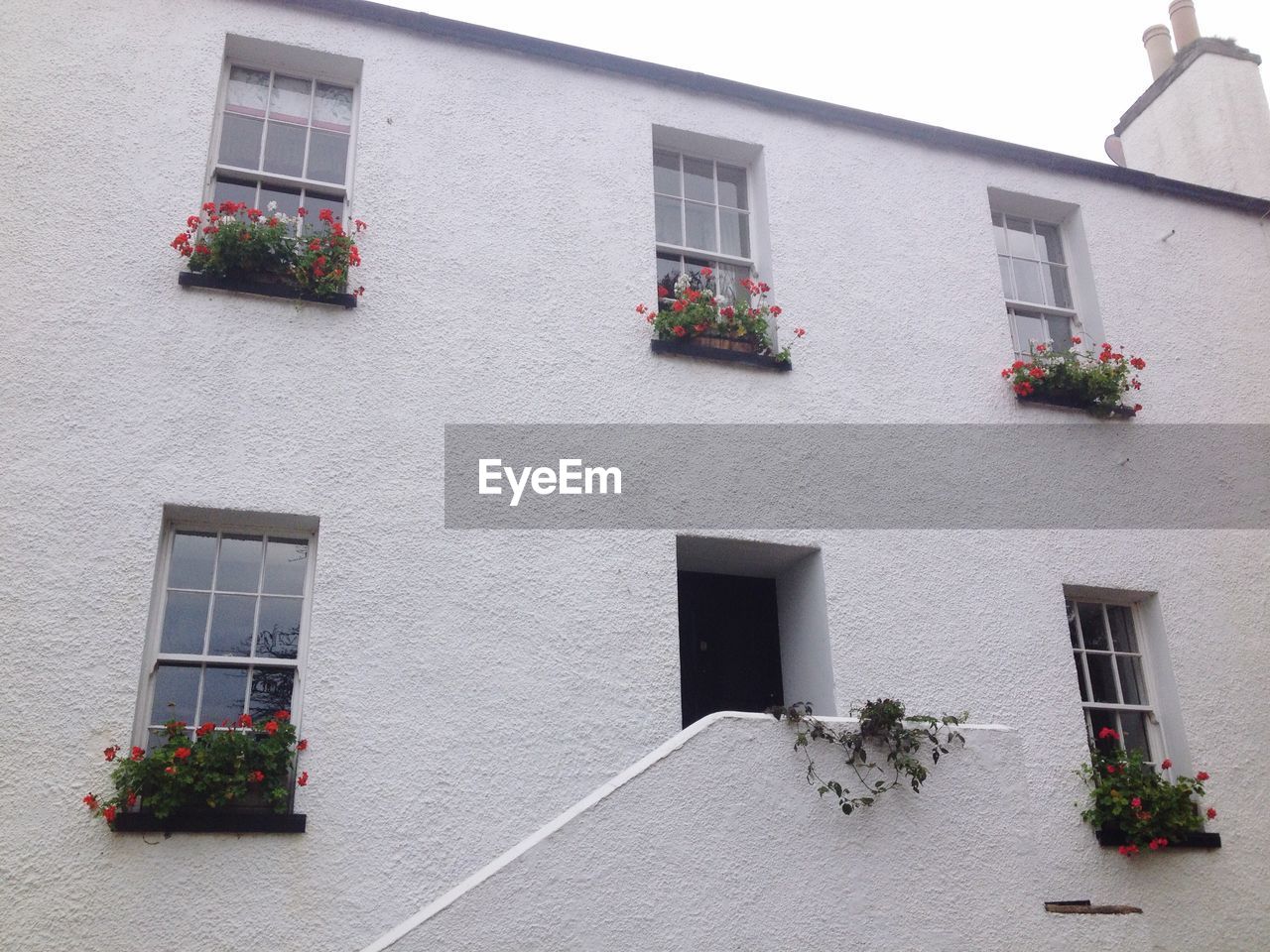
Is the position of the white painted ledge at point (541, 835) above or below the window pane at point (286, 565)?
below

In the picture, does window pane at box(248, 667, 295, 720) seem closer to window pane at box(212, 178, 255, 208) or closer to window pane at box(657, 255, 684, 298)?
window pane at box(212, 178, 255, 208)

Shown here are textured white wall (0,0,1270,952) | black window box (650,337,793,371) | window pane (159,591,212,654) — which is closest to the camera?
textured white wall (0,0,1270,952)

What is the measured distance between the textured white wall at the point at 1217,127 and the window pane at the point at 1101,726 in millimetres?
6046

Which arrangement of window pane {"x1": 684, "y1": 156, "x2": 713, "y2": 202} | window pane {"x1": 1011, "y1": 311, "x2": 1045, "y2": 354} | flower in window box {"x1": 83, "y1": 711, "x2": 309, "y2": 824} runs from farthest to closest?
window pane {"x1": 1011, "y1": 311, "x2": 1045, "y2": 354} < window pane {"x1": 684, "y1": 156, "x2": 713, "y2": 202} < flower in window box {"x1": 83, "y1": 711, "x2": 309, "y2": 824}

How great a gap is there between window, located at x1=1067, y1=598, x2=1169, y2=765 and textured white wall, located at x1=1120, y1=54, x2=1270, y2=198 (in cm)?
529

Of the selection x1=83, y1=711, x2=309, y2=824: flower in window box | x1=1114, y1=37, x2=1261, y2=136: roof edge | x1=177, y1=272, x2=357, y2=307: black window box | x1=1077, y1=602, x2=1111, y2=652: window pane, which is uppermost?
x1=1114, y1=37, x2=1261, y2=136: roof edge

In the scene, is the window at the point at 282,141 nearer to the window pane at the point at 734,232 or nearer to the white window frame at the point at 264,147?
the white window frame at the point at 264,147

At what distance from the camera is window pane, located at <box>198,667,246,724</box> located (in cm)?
670

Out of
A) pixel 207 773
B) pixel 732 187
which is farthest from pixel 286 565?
pixel 732 187

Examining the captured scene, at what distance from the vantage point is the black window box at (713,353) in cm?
834

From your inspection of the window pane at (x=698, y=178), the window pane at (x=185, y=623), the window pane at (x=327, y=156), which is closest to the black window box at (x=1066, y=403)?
the window pane at (x=698, y=178)

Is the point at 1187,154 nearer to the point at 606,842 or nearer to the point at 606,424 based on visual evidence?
the point at 606,424

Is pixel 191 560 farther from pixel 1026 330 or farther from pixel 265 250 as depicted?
pixel 1026 330

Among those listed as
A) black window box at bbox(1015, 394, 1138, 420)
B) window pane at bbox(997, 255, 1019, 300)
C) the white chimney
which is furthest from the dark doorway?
the white chimney
